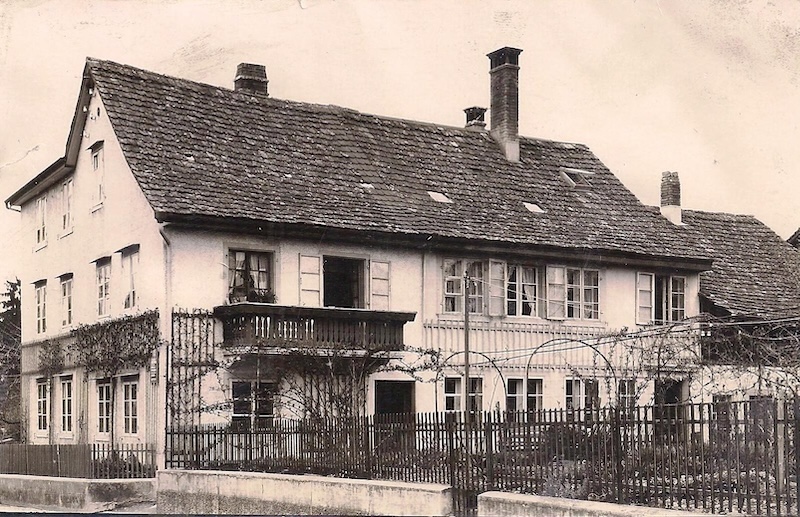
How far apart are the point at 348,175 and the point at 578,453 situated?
15.8 metres

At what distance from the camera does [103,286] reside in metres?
29.6

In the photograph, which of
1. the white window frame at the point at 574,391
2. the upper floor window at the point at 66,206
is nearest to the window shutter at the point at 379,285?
the white window frame at the point at 574,391

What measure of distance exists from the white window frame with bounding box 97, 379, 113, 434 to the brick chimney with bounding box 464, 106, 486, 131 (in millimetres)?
15133

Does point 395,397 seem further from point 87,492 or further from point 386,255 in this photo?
point 87,492

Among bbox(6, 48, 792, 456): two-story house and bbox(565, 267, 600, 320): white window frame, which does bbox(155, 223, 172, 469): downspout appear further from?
bbox(565, 267, 600, 320): white window frame

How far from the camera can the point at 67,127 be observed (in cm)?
3075

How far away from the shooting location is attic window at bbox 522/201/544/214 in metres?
32.6

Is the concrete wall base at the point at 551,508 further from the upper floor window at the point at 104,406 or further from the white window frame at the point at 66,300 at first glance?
the white window frame at the point at 66,300

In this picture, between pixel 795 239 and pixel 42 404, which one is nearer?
pixel 42 404

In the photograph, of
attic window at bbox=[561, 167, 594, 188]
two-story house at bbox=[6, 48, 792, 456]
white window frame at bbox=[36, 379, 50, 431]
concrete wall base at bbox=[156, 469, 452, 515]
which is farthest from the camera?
attic window at bbox=[561, 167, 594, 188]

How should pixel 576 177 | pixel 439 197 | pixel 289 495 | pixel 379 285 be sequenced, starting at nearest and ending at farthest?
1. pixel 289 495
2. pixel 379 285
3. pixel 439 197
4. pixel 576 177

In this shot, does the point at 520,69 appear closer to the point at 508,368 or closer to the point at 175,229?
A: the point at 508,368

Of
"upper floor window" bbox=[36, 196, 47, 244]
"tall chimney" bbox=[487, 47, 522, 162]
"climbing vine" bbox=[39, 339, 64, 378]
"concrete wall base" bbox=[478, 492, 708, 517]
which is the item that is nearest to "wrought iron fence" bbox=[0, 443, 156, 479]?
"climbing vine" bbox=[39, 339, 64, 378]

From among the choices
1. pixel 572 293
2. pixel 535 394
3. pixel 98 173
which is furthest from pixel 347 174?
pixel 535 394
